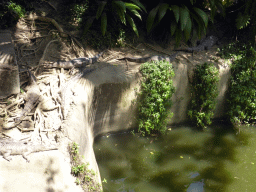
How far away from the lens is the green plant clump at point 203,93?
18.9 feet

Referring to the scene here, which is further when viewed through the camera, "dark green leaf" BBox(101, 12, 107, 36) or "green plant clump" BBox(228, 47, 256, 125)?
"green plant clump" BBox(228, 47, 256, 125)

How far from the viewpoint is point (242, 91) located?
6.11 metres

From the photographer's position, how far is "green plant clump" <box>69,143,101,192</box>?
3275 millimetres

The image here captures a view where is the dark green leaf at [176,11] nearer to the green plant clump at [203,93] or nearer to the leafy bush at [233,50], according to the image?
the green plant clump at [203,93]

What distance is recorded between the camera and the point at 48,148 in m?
3.29

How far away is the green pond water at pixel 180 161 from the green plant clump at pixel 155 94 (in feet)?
1.48

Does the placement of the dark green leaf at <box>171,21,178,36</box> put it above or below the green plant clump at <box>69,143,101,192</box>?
above

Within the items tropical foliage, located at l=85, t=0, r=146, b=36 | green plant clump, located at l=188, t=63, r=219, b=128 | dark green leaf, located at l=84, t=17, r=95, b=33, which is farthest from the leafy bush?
dark green leaf, located at l=84, t=17, r=95, b=33

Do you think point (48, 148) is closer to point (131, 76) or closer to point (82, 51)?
point (131, 76)

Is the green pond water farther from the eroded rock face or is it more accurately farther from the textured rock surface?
the textured rock surface

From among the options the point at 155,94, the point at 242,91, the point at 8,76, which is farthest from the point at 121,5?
the point at 242,91

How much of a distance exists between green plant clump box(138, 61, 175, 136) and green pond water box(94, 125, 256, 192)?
45 centimetres

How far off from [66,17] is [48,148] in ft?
14.0

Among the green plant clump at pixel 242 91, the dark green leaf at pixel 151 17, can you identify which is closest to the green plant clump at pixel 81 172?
the dark green leaf at pixel 151 17
